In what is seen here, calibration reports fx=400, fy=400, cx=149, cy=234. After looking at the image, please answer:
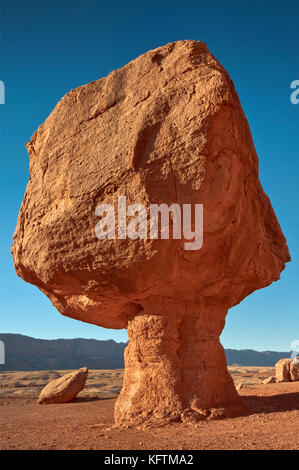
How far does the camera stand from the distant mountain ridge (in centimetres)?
7125

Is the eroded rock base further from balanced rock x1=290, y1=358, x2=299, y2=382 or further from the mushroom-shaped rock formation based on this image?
balanced rock x1=290, y1=358, x2=299, y2=382

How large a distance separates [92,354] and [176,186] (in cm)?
8597

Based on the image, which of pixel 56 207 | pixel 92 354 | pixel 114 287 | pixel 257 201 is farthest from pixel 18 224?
pixel 92 354

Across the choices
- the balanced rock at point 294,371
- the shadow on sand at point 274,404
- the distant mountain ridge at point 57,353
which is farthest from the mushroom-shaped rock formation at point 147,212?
the distant mountain ridge at point 57,353

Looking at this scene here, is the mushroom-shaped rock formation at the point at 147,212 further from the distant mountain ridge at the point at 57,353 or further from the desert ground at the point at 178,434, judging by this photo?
the distant mountain ridge at the point at 57,353

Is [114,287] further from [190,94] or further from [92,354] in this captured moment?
[92,354]

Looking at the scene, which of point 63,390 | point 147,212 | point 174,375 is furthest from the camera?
point 63,390

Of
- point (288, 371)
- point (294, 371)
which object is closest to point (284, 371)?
point (288, 371)

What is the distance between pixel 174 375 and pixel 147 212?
3.09 meters

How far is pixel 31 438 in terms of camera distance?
6.63 metres

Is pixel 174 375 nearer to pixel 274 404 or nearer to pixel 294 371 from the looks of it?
pixel 274 404

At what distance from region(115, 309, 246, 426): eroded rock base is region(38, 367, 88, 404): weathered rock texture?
24.2 feet

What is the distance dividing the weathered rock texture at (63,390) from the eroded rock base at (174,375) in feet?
24.2

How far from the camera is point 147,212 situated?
6.85 m
